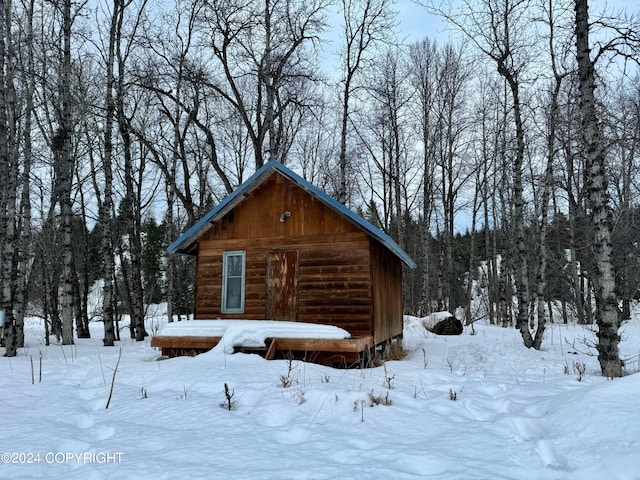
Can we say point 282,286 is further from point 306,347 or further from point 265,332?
point 306,347

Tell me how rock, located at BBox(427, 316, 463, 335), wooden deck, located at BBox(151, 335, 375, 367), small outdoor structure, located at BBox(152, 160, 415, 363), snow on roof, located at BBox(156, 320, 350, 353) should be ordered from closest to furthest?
wooden deck, located at BBox(151, 335, 375, 367) < snow on roof, located at BBox(156, 320, 350, 353) < small outdoor structure, located at BBox(152, 160, 415, 363) < rock, located at BBox(427, 316, 463, 335)

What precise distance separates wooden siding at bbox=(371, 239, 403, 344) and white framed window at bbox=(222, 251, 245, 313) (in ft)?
12.0

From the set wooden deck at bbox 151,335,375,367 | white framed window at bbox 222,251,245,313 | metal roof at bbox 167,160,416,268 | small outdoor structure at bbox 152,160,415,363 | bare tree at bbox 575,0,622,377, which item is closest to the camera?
bare tree at bbox 575,0,622,377

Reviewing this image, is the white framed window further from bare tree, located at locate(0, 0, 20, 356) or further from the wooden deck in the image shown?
bare tree, located at locate(0, 0, 20, 356)

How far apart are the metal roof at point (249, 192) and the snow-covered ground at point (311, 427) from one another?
3791mm

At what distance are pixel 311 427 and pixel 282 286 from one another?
22.1ft

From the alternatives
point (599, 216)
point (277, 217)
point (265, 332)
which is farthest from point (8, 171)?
point (599, 216)

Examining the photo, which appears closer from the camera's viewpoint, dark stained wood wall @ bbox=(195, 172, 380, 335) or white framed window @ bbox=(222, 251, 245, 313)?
dark stained wood wall @ bbox=(195, 172, 380, 335)

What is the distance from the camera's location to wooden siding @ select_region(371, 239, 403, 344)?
35.7ft

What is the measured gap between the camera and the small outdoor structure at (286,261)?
33.9ft

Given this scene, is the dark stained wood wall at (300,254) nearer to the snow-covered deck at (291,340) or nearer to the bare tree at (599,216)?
the snow-covered deck at (291,340)

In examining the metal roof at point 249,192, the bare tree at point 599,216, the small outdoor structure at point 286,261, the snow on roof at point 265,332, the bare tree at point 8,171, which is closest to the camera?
the bare tree at point 599,216

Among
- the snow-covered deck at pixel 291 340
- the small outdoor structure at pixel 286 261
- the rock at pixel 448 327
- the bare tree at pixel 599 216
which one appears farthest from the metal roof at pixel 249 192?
the rock at pixel 448 327

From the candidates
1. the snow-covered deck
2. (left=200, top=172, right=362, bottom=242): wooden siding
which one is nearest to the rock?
the snow-covered deck
